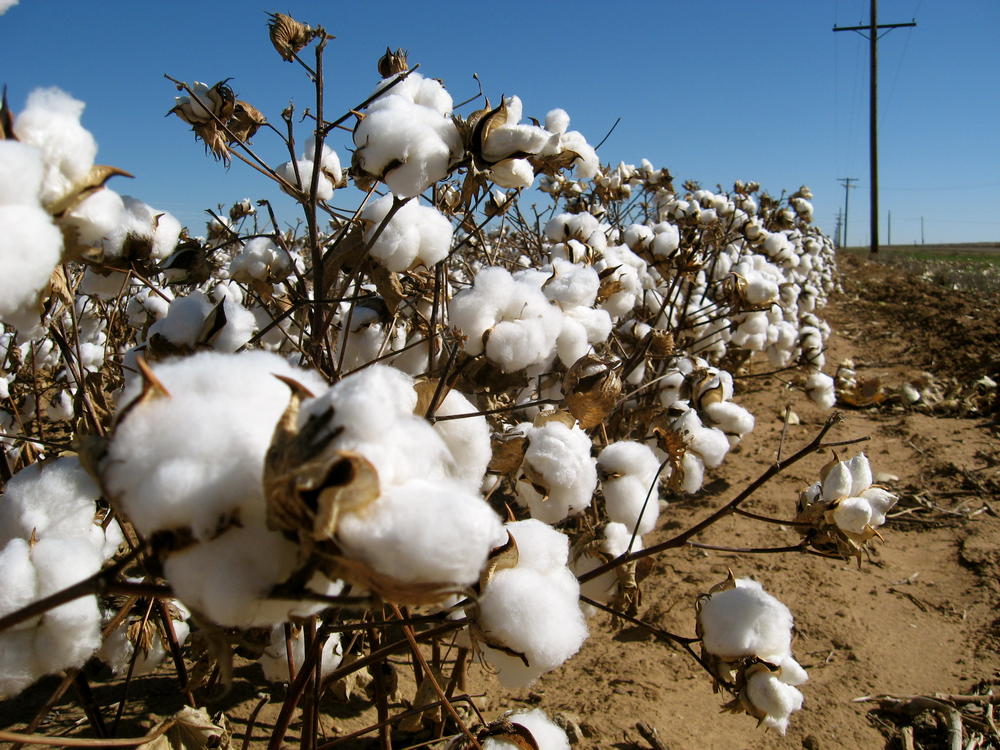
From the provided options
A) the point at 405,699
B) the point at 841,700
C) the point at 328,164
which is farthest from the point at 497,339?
the point at 841,700

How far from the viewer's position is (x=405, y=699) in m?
1.99

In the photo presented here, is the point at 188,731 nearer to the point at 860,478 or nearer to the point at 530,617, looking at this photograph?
the point at 530,617

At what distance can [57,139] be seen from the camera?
70 centimetres

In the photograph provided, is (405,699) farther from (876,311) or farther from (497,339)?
(876,311)

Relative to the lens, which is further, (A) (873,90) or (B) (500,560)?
(A) (873,90)

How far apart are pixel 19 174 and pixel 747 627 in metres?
1.31

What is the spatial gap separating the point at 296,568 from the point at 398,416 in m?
0.14

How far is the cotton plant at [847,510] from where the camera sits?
1422 mm

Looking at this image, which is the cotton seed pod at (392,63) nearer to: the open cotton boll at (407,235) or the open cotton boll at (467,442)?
the open cotton boll at (407,235)

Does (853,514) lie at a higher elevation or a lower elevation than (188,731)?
higher

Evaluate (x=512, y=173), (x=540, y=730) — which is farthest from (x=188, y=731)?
(x=512, y=173)

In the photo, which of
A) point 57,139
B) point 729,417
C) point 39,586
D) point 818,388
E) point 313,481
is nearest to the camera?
point 313,481

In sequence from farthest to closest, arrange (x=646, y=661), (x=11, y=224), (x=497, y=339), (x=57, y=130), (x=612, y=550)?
(x=646, y=661) < (x=612, y=550) < (x=497, y=339) < (x=57, y=130) < (x=11, y=224)

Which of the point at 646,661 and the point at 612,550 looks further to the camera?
the point at 646,661
